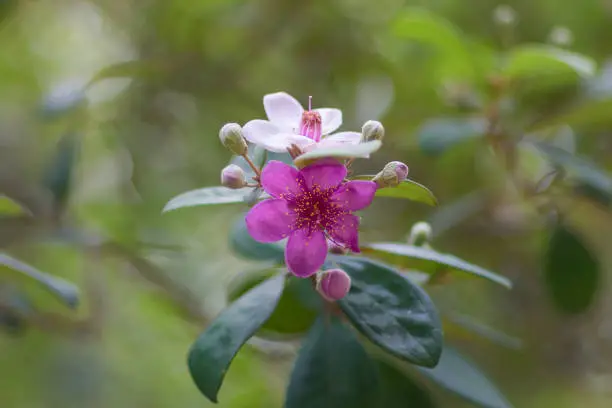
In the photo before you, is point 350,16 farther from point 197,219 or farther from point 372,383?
point 372,383

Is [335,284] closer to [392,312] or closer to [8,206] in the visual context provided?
[392,312]

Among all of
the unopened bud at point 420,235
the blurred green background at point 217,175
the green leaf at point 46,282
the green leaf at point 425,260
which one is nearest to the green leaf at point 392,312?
the green leaf at point 425,260

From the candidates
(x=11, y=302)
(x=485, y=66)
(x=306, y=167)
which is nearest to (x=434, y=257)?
(x=306, y=167)

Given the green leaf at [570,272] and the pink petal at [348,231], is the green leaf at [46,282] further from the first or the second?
the green leaf at [570,272]

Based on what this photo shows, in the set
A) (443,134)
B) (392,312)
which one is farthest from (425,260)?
(443,134)

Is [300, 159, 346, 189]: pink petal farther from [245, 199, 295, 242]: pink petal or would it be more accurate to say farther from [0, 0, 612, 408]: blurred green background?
[0, 0, 612, 408]: blurred green background
